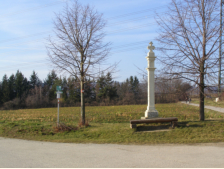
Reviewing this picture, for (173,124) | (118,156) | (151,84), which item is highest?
(151,84)

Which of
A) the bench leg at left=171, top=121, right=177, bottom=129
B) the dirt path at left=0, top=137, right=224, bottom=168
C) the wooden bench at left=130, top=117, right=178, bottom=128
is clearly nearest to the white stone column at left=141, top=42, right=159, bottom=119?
the wooden bench at left=130, top=117, right=178, bottom=128

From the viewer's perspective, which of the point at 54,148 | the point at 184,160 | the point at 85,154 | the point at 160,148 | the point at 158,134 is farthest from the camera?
the point at 158,134

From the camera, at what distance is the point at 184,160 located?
5.98 m

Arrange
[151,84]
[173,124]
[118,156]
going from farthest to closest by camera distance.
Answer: [151,84]
[173,124]
[118,156]

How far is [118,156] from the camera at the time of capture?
263 inches

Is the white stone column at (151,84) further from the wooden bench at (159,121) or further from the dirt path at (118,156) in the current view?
the dirt path at (118,156)

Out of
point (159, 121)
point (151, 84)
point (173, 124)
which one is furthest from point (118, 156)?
point (151, 84)

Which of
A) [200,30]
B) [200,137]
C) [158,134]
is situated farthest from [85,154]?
[200,30]

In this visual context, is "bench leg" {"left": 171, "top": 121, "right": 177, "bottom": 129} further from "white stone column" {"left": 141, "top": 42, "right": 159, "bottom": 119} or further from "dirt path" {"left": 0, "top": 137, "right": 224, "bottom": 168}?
"dirt path" {"left": 0, "top": 137, "right": 224, "bottom": 168}

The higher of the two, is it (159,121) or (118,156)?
(159,121)

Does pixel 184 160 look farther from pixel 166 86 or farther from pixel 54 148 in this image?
pixel 166 86

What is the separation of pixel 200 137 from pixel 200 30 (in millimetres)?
5772

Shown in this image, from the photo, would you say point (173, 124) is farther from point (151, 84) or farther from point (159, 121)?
point (151, 84)

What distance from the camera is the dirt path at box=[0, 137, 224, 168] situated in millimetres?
5746
